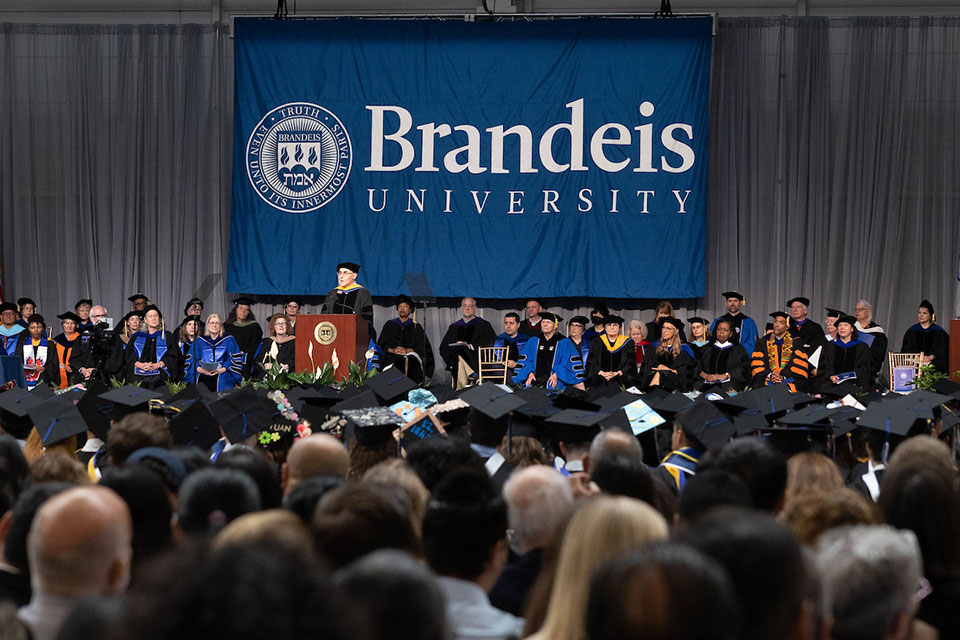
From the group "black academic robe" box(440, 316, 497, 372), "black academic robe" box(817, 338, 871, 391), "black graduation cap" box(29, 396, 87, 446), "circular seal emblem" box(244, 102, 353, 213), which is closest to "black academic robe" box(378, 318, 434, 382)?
"black academic robe" box(440, 316, 497, 372)

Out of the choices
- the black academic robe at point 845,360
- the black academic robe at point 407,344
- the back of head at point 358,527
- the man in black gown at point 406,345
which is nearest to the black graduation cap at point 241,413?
the back of head at point 358,527

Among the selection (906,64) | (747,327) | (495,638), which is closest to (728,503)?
(495,638)

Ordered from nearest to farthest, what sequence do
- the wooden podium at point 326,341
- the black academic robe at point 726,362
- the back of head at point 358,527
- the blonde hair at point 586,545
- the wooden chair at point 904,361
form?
the blonde hair at point 586,545, the back of head at point 358,527, the wooden podium at point 326,341, the black academic robe at point 726,362, the wooden chair at point 904,361

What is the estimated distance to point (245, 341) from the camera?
12.5 m

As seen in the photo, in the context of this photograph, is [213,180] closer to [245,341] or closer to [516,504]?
[245,341]

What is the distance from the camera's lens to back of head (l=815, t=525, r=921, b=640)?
1.71 m

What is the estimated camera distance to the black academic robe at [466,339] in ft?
41.2

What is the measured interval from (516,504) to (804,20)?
475 inches

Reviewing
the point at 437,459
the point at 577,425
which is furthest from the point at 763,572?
the point at 577,425

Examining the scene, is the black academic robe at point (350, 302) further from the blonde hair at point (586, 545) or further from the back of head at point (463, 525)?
the blonde hair at point (586, 545)

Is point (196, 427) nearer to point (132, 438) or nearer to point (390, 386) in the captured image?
point (390, 386)

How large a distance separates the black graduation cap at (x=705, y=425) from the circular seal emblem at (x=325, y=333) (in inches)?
186

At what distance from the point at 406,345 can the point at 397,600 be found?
1111 centimetres

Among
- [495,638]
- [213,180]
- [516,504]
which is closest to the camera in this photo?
[495,638]
